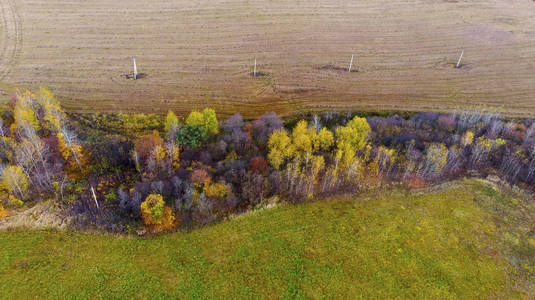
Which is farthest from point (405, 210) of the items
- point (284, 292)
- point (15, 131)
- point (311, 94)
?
point (15, 131)

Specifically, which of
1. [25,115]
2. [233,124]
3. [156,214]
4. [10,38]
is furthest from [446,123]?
[10,38]

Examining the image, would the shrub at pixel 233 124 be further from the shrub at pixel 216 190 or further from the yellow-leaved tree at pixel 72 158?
the yellow-leaved tree at pixel 72 158

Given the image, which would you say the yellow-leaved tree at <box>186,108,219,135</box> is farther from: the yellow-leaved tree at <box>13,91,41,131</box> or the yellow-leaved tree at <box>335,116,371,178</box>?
the yellow-leaved tree at <box>13,91,41,131</box>

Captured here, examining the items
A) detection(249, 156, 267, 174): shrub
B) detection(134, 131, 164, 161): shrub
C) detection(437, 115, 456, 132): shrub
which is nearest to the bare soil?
detection(437, 115, 456, 132): shrub

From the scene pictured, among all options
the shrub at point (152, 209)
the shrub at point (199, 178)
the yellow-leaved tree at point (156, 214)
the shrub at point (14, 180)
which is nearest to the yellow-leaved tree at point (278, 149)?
the shrub at point (199, 178)

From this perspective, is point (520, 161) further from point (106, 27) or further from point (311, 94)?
point (106, 27)

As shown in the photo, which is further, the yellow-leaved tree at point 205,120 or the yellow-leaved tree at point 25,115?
the yellow-leaved tree at point 205,120

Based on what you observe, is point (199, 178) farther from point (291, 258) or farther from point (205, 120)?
point (291, 258)

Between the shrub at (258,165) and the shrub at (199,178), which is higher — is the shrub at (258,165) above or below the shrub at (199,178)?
above
